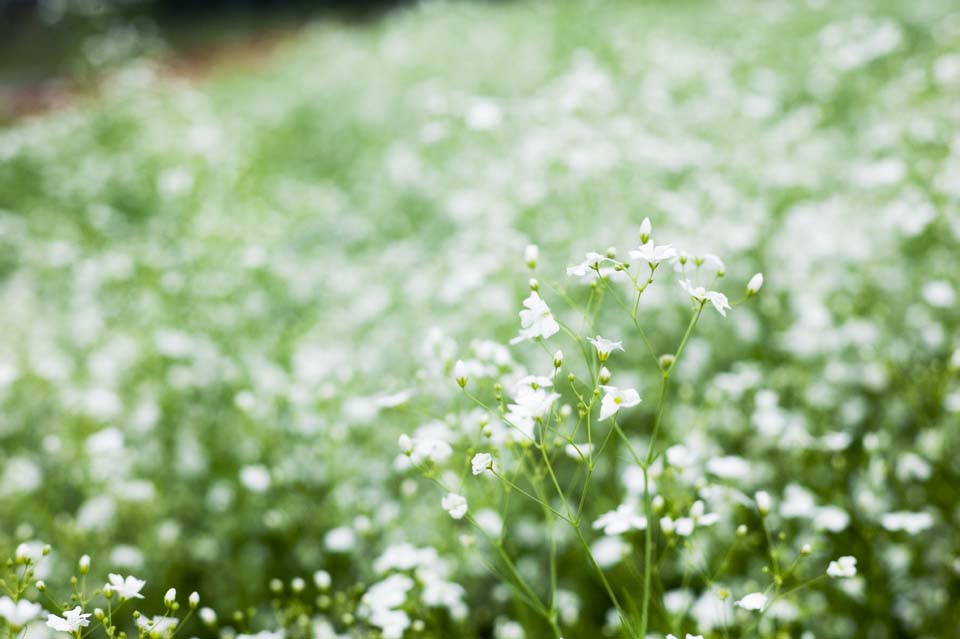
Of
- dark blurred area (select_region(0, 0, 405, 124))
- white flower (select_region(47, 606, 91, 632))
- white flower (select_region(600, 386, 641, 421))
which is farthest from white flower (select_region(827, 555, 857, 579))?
dark blurred area (select_region(0, 0, 405, 124))

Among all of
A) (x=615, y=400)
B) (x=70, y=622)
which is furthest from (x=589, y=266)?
(x=70, y=622)

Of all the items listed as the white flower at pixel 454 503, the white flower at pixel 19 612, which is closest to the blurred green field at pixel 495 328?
the white flower at pixel 454 503

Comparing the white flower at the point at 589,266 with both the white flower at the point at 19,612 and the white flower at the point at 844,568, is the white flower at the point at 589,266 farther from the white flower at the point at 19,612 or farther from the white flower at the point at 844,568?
the white flower at the point at 19,612

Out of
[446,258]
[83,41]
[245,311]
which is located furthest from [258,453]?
[83,41]

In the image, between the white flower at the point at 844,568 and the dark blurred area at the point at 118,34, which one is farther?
the dark blurred area at the point at 118,34

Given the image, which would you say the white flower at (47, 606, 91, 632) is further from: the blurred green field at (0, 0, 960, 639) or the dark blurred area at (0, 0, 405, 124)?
the dark blurred area at (0, 0, 405, 124)

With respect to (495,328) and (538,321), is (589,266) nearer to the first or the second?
(538,321)
